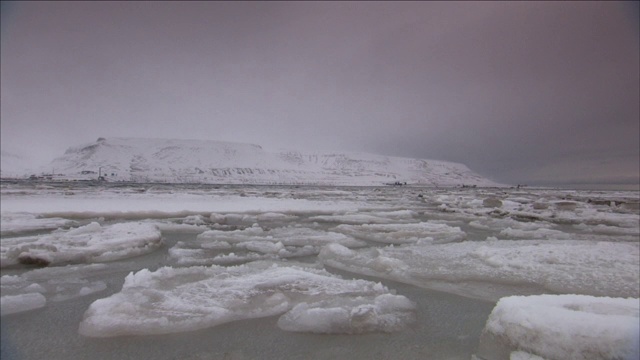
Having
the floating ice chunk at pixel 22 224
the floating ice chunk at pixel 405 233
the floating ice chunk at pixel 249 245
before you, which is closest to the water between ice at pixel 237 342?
the floating ice chunk at pixel 249 245

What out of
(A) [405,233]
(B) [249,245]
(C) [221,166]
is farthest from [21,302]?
(C) [221,166]

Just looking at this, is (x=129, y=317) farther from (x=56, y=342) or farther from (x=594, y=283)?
(x=594, y=283)

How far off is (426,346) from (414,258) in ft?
11.1

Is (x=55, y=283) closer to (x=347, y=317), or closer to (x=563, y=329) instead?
(x=347, y=317)

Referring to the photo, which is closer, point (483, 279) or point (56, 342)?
point (56, 342)

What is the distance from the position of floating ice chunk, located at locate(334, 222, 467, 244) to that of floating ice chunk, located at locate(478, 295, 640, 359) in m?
5.89

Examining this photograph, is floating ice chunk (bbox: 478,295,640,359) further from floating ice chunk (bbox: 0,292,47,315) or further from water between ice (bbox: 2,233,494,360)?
floating ice chunk (bbox: 0,292,47,315)

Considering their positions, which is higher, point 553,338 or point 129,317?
point 553,338

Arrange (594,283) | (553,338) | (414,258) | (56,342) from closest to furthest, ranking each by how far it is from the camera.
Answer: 1. (553,338)
2. (56,342)
3. (594,283)
4. (414,258)

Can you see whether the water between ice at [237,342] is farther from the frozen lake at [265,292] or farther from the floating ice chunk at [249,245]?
the floating ice chunk at [249,245]

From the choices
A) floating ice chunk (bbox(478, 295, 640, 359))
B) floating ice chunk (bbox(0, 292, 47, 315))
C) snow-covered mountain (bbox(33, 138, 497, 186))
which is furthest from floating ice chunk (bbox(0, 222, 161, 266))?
snow-covered mountain (bbox(33, 138, 497, 186))

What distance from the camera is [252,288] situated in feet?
14.1

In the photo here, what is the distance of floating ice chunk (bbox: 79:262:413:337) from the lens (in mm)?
3352

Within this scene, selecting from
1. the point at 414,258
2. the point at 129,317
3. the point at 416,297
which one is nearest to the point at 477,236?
the point at 414,258
